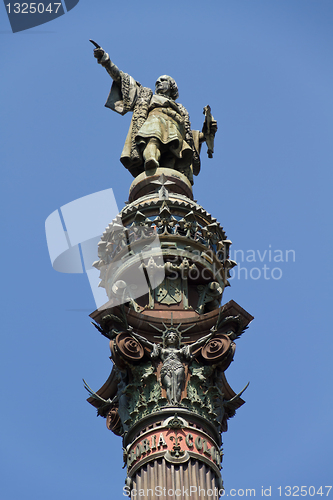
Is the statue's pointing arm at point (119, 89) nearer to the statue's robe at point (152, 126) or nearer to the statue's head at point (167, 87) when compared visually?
the statue's robe at point (152, 126)

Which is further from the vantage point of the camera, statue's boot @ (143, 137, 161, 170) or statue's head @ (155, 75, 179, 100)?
statue's head @ (155, 75, 179, 100)

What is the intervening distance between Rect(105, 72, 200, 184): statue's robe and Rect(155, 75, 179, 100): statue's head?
54 centimetres

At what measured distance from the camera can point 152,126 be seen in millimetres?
28844

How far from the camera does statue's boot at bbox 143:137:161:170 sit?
27453 millimetres

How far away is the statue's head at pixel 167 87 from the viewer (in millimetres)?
31375

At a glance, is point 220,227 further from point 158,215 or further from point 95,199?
point 95,199

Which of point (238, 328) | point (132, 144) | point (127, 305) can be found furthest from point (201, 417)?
point (132, 144)

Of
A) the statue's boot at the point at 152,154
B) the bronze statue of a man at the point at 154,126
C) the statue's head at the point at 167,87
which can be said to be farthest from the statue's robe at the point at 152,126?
the statue's head at the point at 167,87

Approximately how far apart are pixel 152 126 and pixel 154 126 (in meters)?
0.07

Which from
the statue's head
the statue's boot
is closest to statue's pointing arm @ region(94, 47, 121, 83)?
the statue's head

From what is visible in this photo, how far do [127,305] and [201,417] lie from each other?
461cm
